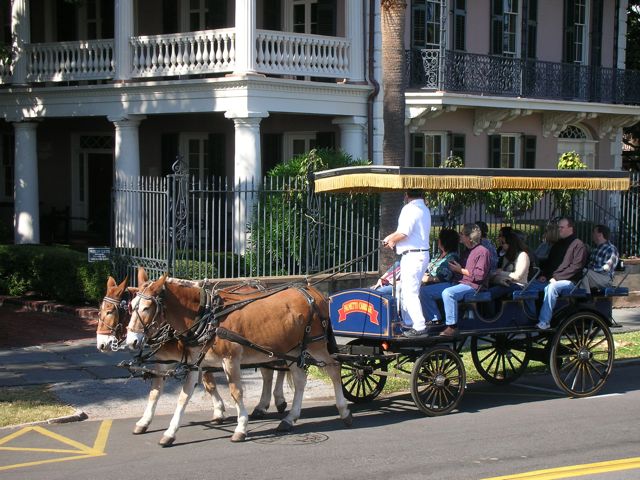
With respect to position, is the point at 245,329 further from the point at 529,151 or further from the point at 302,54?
the point at 529,151

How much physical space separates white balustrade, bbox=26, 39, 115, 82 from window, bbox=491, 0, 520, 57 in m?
9.53

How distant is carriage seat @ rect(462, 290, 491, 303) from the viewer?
1079cm

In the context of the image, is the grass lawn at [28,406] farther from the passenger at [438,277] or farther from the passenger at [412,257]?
the passenger at [438,277]

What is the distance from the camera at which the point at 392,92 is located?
15.5 metres

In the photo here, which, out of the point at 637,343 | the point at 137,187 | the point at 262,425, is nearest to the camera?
the point at 262,425

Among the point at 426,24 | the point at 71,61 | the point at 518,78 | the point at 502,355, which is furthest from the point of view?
the point at 518,78

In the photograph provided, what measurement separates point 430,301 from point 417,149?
12912 millimetres

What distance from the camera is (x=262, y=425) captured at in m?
10.1

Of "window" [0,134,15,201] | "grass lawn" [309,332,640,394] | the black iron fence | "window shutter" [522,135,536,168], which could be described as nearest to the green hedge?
the black iron fence

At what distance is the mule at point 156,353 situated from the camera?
885cm

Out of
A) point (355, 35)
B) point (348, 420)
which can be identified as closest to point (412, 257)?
point (348, 420)

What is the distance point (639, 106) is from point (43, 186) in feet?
54.5

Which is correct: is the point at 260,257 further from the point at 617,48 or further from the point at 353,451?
the point at 617,48

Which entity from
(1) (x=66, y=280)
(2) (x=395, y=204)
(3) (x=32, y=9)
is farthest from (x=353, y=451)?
(3) (x=32, y=9)
